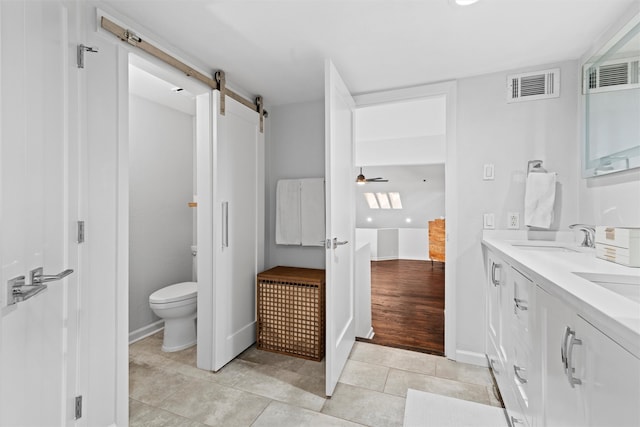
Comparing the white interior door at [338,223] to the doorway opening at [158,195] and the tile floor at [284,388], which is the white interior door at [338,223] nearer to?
the tile floor at [284,388]

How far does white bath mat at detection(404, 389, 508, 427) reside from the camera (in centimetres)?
162

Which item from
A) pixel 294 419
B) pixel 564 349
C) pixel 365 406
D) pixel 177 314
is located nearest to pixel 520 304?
pixel 564 349

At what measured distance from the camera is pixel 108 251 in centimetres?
147

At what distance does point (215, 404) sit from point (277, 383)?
41 cm

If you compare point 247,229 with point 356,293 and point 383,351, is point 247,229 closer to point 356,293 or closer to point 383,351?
point 356,293

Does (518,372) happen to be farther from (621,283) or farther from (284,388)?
(284,388)

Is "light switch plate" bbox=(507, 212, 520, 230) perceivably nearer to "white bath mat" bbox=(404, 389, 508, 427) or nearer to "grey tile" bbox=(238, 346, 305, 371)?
"white bath mat" bbox=(404, 389, 508, 427)

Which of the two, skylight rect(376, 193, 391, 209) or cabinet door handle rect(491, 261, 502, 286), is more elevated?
skylight rect(376, 193, 391, 209)

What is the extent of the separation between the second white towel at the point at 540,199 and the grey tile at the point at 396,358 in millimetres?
1281

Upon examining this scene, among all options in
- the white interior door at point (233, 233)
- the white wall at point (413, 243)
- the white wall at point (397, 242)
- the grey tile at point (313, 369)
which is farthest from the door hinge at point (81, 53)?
the white wall at point (413, 243)

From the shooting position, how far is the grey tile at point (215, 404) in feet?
5.44

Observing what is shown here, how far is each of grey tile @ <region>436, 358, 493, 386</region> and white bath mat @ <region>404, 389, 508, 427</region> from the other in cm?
27

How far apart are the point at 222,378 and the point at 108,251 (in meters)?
1.21

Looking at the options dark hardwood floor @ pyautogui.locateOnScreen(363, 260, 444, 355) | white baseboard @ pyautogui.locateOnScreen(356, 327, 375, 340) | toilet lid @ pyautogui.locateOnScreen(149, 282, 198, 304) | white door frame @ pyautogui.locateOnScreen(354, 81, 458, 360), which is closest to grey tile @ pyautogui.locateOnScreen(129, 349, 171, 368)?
toilet lid @ pyautogui.locateOnScreen(149, 282, 198, 304)
